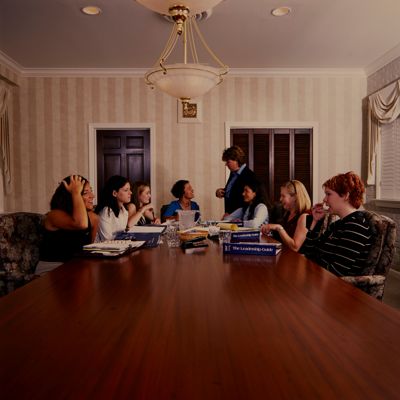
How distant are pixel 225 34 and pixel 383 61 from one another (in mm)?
2241

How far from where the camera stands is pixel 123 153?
212 inches

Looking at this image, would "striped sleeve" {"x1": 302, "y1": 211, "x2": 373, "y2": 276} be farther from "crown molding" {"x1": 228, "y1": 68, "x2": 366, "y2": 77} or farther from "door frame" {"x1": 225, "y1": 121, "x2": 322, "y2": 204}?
"crown molding" {"x1": 228, "y1": 68, "x2": 366, "y2": 77}

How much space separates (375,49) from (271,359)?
4.88 metres

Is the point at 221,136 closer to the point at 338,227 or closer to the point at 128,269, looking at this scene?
the point at 338,227

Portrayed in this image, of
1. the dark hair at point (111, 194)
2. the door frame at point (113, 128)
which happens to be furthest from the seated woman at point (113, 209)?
the door frame at point (113, 128)

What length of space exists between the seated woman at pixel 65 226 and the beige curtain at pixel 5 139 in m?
3.07

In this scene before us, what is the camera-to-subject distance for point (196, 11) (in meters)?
2.17

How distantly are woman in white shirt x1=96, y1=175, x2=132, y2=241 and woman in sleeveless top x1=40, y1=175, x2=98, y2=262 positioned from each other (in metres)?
0.19

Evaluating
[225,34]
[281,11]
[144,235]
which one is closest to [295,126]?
[225,34]

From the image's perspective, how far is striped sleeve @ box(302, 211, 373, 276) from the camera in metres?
1.76

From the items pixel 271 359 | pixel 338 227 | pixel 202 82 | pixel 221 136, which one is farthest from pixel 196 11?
pixel 221 136

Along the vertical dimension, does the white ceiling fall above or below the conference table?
above

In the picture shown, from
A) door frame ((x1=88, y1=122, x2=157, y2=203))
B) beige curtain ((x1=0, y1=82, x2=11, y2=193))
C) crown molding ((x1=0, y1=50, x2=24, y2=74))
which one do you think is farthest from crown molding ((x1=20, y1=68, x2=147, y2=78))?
door frame ((x1=88, y1=122, x2=157, y2=203))

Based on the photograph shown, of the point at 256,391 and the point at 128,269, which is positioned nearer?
the point at 256,391
